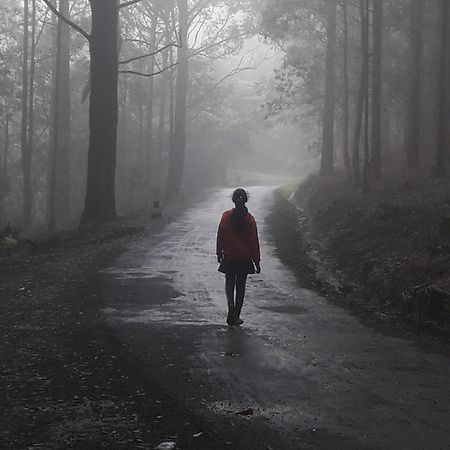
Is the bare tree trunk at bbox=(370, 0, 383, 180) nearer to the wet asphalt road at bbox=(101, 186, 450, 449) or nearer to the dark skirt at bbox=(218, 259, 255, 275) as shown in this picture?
the wet asphalt road at bbox=(101, 186, 450, 449)

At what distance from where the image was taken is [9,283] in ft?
38.8

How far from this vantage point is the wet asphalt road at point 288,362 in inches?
213

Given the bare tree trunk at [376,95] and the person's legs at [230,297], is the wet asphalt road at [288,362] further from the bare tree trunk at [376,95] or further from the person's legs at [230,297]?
the bare tree trunk at [376,95]

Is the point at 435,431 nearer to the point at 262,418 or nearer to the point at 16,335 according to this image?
the point at 262,418

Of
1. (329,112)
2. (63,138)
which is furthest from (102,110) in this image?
(329,112)

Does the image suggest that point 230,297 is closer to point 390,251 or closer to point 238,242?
point 238,242

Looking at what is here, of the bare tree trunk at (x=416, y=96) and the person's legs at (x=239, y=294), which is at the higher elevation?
the bare tree trunk at (x=416, y=96)

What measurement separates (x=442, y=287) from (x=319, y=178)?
24.9 meters

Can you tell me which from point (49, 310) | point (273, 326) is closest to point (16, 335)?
point (49, 310)

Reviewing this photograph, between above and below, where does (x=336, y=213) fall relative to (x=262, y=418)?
above

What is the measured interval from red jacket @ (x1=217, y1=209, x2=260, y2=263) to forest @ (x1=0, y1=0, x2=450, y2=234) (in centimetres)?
1145

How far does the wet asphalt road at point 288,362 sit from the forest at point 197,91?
33.8 ft

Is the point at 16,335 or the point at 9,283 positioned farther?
the point at 9,283

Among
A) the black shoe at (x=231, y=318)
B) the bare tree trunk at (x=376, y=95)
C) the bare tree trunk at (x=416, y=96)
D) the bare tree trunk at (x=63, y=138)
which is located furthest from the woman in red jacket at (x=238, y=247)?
the bare tree trunk at (x=63, y=138)
